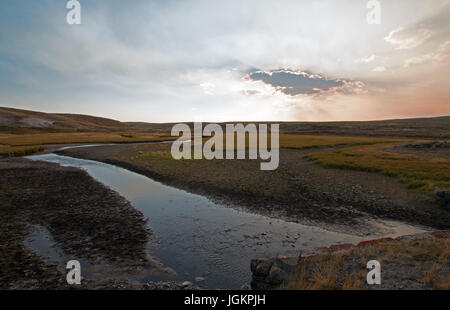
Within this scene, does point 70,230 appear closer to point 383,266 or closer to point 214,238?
point 214,238

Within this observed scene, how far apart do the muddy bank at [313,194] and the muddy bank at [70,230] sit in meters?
7.34

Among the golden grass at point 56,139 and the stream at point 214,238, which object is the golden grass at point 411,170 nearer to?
the stream at point 214,238

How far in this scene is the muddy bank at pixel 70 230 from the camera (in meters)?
8.39

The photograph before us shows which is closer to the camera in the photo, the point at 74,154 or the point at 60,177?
the point at 60,177

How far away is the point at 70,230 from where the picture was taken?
12391 millimetres

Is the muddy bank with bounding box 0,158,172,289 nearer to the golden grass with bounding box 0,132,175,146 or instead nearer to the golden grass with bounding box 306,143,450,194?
the golden grass with bounding box 306,143,450,194

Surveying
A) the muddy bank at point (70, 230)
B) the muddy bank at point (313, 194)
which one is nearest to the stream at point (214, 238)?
the muddy bank at point (70, 230)

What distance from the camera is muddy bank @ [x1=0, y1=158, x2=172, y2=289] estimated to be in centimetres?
839

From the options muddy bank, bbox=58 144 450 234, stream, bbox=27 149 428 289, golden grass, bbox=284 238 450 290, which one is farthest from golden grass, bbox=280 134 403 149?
golden grass, bbox=284 238 450 290

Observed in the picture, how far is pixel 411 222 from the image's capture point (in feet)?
46.1

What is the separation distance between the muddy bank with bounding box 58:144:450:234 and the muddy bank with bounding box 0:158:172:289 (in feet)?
24.1
